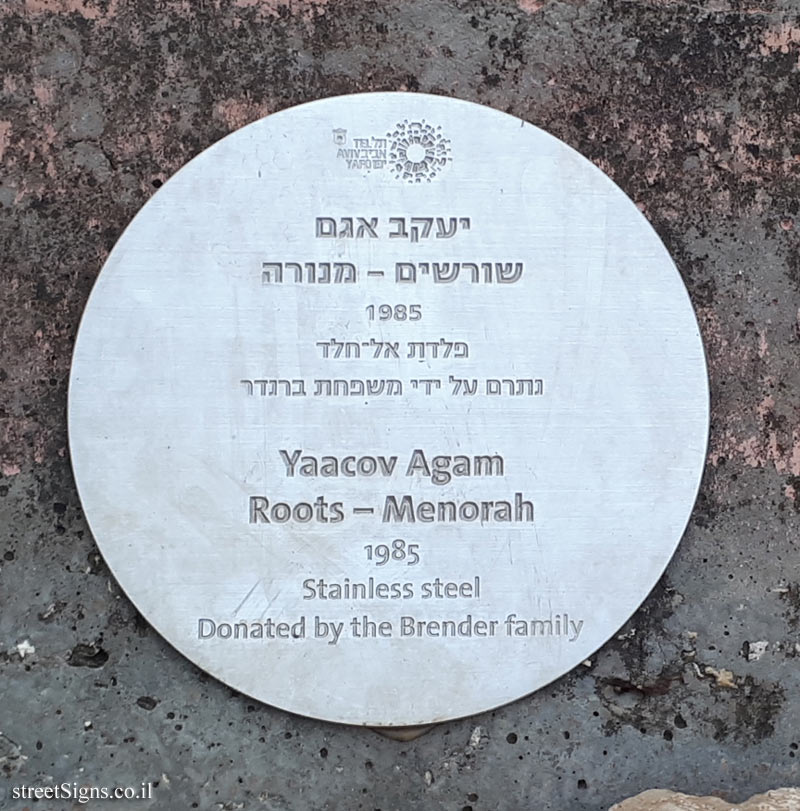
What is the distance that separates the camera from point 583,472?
197cm

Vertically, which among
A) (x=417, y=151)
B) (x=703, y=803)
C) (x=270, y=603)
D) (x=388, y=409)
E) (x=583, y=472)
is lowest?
(x=703, y=803)

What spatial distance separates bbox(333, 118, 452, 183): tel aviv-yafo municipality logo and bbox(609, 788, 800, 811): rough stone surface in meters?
1.25

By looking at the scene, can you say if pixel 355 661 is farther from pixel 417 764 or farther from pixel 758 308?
pixel 758 308

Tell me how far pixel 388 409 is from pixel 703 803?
3.04 feet

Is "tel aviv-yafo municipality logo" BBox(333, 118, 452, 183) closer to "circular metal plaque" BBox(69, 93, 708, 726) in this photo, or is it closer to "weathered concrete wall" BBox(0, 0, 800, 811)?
"circular metal plaque" BBox(69, 93, 708, 726)

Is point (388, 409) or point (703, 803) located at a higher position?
point (388, 409)

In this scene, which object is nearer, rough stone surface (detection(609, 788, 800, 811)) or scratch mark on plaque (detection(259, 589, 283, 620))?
rough stone surface (detection(609, 788, 800, 811))

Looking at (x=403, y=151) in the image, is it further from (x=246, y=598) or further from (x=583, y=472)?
(x=246, y=598)

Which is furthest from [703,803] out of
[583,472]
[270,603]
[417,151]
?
[417,151]

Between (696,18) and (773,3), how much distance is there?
0.17 m

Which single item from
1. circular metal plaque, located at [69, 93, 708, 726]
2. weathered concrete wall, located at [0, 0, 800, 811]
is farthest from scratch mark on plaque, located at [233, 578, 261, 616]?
weathered concrete wall, located at [0, 0, 800, 811]

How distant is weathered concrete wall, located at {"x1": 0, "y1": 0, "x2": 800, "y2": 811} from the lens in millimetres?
1967

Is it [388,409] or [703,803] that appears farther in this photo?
[388,409]

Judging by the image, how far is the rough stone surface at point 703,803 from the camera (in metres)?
1.80
